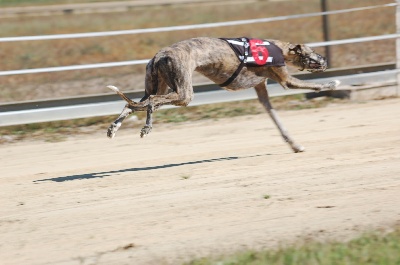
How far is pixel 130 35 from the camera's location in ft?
68.1

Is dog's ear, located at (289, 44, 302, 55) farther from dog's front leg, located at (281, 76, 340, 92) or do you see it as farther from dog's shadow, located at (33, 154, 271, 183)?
dog's shadow, located at (33, 154, 271, 183)

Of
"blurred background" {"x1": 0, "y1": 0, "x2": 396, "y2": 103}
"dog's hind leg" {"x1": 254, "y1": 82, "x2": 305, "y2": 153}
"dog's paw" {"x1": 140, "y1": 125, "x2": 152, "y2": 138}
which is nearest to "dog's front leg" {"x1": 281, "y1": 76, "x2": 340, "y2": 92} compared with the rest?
"dog's hind leg" {"x1": 254, "y1": 82, "x2": 305, "y2": 153}

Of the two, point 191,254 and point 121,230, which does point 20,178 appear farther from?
point 191,254

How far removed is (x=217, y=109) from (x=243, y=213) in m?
5.79

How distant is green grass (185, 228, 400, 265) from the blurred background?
788 cm

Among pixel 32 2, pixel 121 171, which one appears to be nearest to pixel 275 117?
pixel 121 171

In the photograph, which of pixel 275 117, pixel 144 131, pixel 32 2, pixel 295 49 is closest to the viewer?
pixel 144 131

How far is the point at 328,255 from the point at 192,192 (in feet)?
6.34

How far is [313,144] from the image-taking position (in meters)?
8.53

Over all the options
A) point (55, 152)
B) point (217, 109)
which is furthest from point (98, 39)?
point (55, 152)

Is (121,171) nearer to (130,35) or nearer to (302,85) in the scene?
(302,85)

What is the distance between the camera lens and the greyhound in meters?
7.23

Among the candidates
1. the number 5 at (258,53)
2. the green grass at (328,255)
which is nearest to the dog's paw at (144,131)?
Answer: the number 5 at (258,53)

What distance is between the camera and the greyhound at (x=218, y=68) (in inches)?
285
